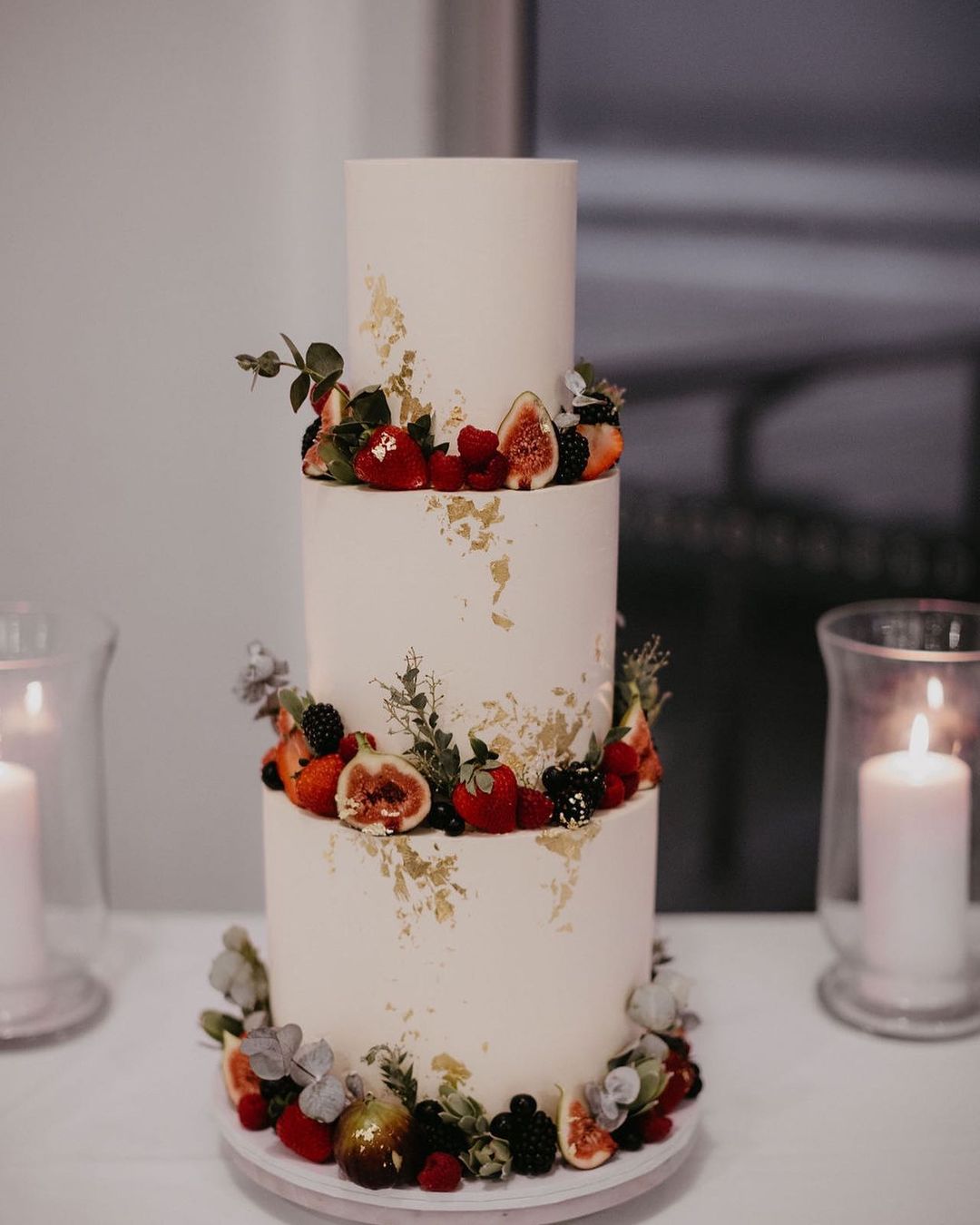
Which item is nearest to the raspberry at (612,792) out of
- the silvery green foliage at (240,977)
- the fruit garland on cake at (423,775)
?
the fruit garland on cake at (423,775)

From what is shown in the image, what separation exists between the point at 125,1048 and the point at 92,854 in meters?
0.23

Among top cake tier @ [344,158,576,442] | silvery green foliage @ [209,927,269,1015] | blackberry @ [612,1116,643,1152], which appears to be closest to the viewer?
top cake tier @ [344,158,576,442]

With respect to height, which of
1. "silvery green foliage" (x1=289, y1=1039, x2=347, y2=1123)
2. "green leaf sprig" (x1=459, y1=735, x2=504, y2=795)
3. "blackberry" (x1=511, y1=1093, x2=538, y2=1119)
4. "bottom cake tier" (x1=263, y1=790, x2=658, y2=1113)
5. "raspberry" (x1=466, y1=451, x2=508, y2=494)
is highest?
"raspberry" (x1=466, y1=451, x2=508, y2=494)

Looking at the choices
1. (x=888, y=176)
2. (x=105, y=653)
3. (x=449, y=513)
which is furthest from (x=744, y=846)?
(x=449, y=513)

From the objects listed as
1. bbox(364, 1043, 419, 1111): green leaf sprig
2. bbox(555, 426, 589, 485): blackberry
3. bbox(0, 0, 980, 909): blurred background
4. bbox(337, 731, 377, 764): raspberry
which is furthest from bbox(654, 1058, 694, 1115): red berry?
bbox(0, 0, 980, 909): blurred background

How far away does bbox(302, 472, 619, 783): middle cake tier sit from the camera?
126cm

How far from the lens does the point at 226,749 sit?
8.17ft

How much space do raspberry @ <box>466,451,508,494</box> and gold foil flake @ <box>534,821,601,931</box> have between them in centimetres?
32

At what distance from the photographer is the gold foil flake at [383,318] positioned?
1.27 meters

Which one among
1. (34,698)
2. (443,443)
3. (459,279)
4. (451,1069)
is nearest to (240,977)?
(451,1069)

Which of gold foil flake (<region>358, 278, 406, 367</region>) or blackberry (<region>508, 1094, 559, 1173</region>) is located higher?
gold foil flake (<region>358, 278, 406, 367</region>)

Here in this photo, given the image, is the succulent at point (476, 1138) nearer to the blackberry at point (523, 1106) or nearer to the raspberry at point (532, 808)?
the blackberry at point (523, 1106)

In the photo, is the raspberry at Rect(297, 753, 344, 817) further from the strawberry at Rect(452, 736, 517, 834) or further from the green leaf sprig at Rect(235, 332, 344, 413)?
the green leaf sprig at Rect(235, 332, 344, 413)

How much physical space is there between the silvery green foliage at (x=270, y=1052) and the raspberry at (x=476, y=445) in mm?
565
